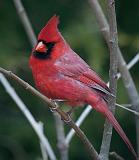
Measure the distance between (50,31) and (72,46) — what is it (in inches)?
62.3

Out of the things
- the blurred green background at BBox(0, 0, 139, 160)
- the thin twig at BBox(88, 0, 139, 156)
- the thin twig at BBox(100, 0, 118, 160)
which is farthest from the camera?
the blurred green background at BBox(0, 0, 139, 160)

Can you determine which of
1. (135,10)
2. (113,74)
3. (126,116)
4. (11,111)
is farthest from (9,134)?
(113,74)

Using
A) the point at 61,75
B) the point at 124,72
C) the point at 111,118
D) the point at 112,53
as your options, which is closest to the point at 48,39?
the point at 61,75

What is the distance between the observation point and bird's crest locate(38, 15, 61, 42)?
3.23 meters

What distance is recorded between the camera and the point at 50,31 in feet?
10.9

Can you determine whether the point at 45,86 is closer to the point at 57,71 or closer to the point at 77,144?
the point at 57,71

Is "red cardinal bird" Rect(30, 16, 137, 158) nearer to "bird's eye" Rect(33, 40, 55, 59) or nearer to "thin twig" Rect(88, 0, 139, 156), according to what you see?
"bird's eye" Rect(33, 40, 55, 59)

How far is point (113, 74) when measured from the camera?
8.98ft

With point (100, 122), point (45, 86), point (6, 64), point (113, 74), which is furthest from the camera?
point (100, 122)

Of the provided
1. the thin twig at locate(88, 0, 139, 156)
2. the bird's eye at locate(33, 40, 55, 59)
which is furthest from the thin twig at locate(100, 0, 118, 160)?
the bird's eye at locate(33, 40, 55, 59)

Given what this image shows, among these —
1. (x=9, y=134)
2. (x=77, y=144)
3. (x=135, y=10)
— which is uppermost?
(x=135, y=10)

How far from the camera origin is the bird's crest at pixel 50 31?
3229mm

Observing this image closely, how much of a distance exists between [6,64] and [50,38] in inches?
53.1

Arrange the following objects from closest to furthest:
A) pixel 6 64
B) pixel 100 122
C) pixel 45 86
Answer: pixel 45 86
pixel 6 64
pixel 100 122
